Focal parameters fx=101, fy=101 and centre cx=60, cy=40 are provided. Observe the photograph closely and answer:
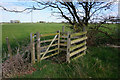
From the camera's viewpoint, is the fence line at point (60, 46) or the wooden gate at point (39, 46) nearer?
the fence line at point (60, 46)

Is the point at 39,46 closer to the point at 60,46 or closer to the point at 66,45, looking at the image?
the point at 66,45

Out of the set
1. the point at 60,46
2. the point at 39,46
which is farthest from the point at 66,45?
the point at 39,46

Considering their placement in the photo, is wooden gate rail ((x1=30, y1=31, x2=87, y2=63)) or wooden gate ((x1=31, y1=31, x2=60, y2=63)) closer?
wooden gate rail ((x1=30, y1=31, x2=87, y2=63))

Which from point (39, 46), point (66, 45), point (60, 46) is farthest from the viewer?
point (60, 46)

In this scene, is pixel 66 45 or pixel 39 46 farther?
pixel 66 45

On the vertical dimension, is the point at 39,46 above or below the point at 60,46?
above

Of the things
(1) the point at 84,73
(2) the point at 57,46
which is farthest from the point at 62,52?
(1) the point at 84,73

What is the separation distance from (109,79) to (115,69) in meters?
0.11

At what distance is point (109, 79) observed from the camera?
0.92 meters

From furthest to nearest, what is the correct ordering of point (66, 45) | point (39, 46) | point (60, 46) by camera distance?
point (60, 46), point (66, 45), point (39, 46)

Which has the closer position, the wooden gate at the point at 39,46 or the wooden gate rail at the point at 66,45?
the wooden gate rail at the point at 66,45

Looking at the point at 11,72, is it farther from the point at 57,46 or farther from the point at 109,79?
the point at 109,79

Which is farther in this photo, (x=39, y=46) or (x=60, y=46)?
(x=60, y=46)

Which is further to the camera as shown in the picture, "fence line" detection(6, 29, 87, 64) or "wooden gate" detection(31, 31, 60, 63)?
"wooden gate" detection(31, 31, 60, 63)
